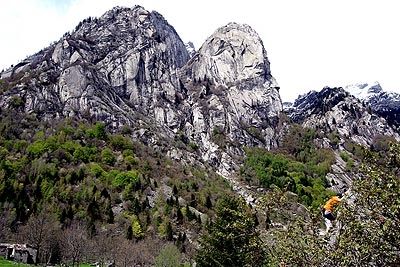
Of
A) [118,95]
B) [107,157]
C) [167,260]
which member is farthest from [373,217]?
[118,95]

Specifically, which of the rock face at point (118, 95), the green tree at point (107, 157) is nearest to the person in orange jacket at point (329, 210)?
the green tree at point (107, 157)

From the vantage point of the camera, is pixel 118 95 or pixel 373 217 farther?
pixel 118 95

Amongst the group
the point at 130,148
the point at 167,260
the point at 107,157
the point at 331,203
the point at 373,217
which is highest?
the point at 130,148

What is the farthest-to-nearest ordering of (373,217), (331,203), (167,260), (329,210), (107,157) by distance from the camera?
(107,157)
(167,260)
(329,210)
(331,203)
(373,217)

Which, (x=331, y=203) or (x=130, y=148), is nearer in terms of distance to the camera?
(x=331, y=203)

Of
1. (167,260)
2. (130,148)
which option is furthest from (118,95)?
(167,260)

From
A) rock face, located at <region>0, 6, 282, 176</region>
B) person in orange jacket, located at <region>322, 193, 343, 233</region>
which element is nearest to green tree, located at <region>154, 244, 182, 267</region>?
person in orange jacket, located at <region>322, 193, 343, 233</region>

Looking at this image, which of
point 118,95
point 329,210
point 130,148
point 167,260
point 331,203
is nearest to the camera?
point 331,203

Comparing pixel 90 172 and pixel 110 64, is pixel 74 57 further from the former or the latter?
pixel 90 172

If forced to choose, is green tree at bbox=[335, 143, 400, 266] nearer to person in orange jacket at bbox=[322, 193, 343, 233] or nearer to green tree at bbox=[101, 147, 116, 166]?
person in orange jacket at bbox=[322, 193, 343, 233]

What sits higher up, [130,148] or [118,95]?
[118,95]

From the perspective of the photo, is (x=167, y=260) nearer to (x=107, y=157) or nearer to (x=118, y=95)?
(x=107, y=157)

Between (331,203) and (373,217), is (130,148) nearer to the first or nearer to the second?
(331,203)

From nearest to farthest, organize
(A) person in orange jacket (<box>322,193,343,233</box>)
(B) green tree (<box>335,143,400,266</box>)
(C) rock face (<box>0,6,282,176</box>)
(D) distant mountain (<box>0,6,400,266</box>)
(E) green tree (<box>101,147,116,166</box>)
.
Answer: (B) green tree (<box>335,143,400,266</box>), (A) person in orange jacket (<box>322,193,343,233</box>), (D) distant mountain (<box>0,6,400,266</box>), (E) green tree (<box>101,147,116,166</box>), (C) rock face (<box>0,6,282,176</box>)
